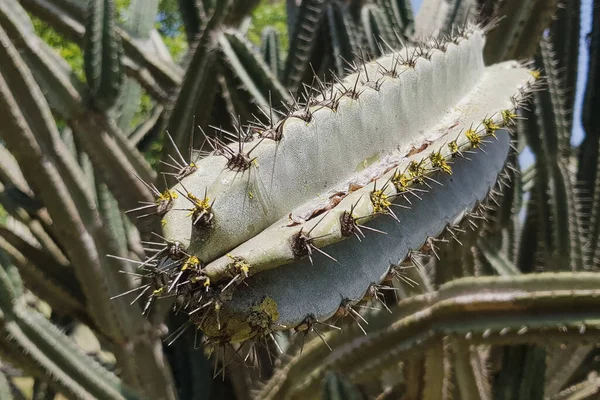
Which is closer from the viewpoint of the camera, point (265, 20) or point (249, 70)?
point (249, 70)

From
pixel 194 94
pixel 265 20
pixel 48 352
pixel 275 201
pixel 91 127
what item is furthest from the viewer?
pixel 265 20

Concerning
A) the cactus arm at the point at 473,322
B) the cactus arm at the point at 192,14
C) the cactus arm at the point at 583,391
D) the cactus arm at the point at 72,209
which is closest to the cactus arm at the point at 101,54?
the cactus arm at the point at 72,209

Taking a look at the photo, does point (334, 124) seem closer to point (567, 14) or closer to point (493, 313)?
point (493, 313)

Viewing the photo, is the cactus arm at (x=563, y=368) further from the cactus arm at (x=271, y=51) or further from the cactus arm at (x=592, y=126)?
the cactus arm at (x=271, y=51)

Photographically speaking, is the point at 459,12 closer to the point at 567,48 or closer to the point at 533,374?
the point at 567,48

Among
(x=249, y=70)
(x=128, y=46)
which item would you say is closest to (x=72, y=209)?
(x=249, y=70)

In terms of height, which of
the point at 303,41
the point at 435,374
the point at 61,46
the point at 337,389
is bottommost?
the point at 435,374

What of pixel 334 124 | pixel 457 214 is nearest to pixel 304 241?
pixel 334 124
